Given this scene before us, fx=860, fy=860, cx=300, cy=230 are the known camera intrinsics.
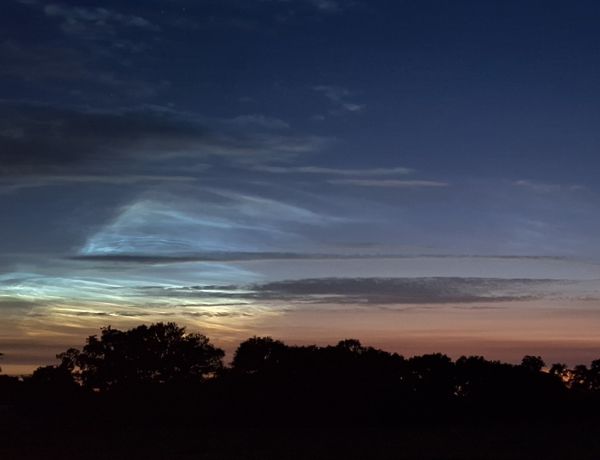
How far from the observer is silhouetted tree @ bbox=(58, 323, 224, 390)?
231 feet

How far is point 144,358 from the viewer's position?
7100 centimetres

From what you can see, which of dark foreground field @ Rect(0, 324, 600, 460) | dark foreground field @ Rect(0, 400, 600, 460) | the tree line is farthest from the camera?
the tree line

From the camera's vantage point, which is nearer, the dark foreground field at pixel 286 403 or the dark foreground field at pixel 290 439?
the dark foreground field at pixel 290 439

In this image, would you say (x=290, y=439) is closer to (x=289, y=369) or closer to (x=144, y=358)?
(x=289, y=369)

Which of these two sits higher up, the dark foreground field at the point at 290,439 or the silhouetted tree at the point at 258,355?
the silhouetted tree at the point at 258,355

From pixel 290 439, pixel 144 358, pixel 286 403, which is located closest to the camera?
pixel 290 439

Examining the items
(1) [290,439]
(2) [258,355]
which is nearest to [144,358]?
(2) [258,355]

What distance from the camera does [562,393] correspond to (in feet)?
211

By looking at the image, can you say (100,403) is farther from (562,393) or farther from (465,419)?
(562,393)

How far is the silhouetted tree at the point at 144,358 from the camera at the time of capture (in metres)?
70.4

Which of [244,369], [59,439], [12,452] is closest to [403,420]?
[244,369]

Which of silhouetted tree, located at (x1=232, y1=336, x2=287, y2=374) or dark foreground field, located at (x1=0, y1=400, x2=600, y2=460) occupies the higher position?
silhouetted tree, located at (x1=232, y1=336, x2=287, y2=374)

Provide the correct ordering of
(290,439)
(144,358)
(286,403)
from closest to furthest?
(290,439) → (286,403) → (144,358)

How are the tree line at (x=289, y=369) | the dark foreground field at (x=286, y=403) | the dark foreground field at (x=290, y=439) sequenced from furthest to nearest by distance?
the tree line at (x=289, y=369), the dark foreground field at (x=286, y=403), the dark foreground field at (x=290, y=439)
